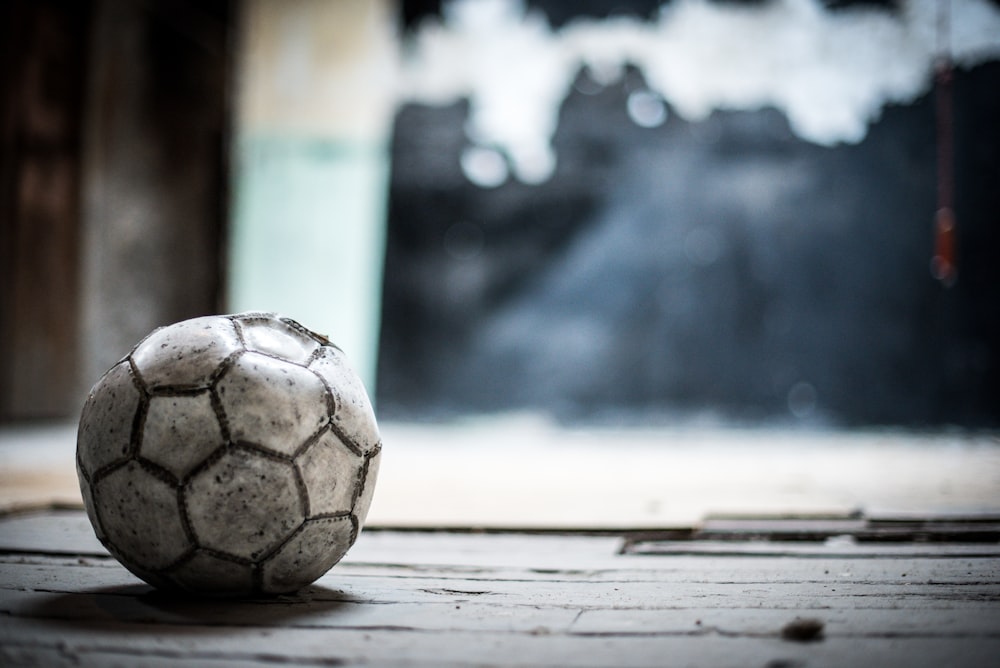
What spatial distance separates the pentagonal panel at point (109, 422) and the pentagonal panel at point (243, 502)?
0.12 meters

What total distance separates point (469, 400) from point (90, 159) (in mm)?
2632

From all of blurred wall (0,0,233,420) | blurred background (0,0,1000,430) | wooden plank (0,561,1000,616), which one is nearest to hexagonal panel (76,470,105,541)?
wooden plank (0,561,1000,616)

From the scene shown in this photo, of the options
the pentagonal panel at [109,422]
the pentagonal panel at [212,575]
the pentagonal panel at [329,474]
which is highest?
the pentagonal panel at [109,422]

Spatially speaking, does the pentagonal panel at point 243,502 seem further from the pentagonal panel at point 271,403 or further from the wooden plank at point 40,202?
the wooden plank at point 40,202

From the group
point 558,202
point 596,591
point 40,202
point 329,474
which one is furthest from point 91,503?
point 40,202

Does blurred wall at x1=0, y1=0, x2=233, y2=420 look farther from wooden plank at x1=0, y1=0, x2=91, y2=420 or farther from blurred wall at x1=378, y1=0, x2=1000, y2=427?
blurred wall at x1=378, y1=0, x2=1000, y2=427

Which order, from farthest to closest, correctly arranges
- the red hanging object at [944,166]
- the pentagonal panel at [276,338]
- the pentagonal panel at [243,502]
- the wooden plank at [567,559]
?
the red hanging object at [944,166], the wooden plank at [567,559], the pentagonal panel at [276,338], the pentagonal panel at [243,502]

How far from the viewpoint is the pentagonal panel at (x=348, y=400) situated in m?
1.26

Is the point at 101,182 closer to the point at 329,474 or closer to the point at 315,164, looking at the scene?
the point at 315,164

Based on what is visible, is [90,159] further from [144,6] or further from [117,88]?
[144,6]

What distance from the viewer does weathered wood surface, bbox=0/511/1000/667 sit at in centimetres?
98

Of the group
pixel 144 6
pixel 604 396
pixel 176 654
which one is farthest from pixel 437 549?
pixel 144 6

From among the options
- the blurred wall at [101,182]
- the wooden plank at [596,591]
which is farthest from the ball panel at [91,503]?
the blurred wall at [101,182]

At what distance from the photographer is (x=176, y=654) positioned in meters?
0.98
